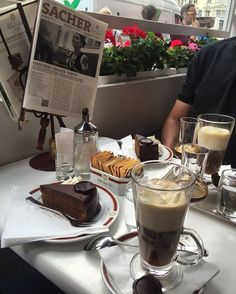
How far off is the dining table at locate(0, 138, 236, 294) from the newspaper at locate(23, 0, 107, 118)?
341 mm

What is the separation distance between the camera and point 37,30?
928mm

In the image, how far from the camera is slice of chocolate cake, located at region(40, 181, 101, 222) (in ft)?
2.31

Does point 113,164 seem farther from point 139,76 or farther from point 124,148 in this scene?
point 139,76

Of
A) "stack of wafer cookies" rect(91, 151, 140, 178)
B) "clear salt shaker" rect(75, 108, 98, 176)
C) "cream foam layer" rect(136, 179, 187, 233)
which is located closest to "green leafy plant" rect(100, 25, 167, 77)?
"clear salt shaker" rect(75, 108, 98, 176)

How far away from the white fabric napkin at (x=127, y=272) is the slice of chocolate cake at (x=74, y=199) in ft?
0.40

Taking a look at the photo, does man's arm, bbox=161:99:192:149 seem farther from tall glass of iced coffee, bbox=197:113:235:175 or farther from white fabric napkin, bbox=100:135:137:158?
tall glass of iced coffee, bbox=197:113:235:175

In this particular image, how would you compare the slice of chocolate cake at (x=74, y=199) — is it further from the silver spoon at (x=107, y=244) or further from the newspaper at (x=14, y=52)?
the newspaper at (x=14, y=52)

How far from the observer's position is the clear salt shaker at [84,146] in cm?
97

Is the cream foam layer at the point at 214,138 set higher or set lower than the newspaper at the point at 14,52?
lower

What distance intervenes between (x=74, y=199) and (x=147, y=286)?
270 millimetres

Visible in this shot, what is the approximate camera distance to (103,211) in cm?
76

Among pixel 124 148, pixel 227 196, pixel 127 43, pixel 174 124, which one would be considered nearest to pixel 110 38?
pixel 127 43

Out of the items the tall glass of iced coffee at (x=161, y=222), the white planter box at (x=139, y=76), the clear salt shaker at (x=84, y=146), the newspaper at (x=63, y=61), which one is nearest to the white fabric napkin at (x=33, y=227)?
the tall glass of iced coffee at (x=161, y=222)

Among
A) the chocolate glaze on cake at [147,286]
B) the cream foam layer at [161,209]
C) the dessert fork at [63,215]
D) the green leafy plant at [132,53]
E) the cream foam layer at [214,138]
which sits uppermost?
the green leafy plant at [132,53]
